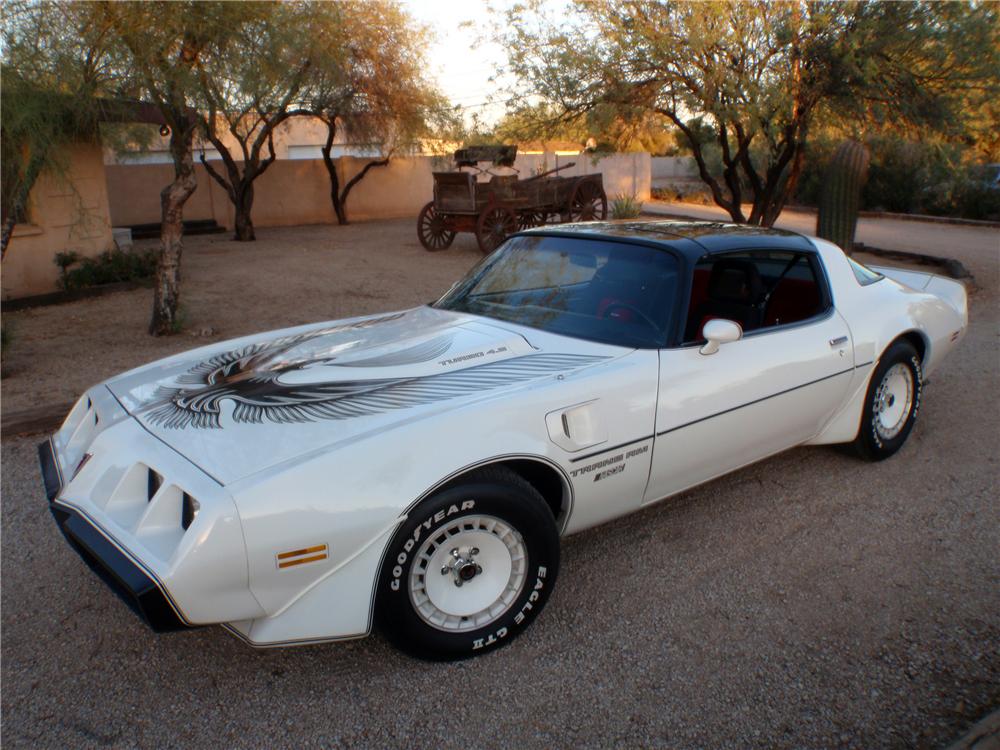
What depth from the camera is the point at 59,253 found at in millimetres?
10719

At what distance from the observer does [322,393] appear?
298 centimetres

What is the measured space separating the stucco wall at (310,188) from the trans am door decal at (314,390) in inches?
670

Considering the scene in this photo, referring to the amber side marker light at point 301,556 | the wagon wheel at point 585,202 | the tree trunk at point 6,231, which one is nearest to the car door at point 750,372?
the amber side marker light at point 301,556

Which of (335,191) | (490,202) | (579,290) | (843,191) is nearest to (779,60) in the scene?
(843,191)

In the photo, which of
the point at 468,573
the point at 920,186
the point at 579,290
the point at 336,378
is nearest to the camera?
the point at 468,573

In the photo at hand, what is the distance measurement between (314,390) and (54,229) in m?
9.58

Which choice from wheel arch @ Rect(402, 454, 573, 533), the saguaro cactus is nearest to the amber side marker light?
wheel arch @ Rect(402, 454, 573, 533)

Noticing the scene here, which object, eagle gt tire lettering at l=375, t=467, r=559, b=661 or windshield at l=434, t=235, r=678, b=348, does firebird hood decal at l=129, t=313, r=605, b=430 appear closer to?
windshield at l=434, t=235, r=678, b=348

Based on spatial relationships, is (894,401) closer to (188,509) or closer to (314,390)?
(314,390)

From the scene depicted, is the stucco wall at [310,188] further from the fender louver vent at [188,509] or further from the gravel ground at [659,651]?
the fender louver vent at [188,509]

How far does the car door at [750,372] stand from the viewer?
11.0ft

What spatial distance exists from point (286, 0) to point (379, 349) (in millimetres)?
8694

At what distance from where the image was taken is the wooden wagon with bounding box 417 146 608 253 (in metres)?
14.6

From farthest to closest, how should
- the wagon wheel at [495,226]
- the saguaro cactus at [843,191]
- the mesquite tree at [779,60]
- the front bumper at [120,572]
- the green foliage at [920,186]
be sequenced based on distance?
the green foliage at [920,186], the wagon wheel at [495,226], the saguaro cactus at [843,191], the mesquite tree at [779,60], the front bumper at [120,572]
